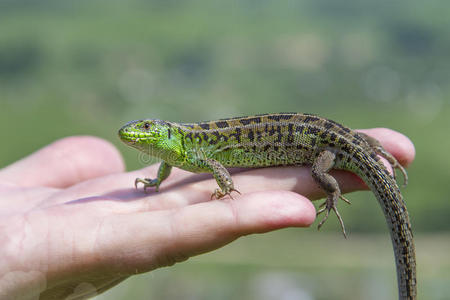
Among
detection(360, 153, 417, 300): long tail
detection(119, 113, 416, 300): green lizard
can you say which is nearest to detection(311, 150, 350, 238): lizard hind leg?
detection(119, 113, 416, 300): green lizard

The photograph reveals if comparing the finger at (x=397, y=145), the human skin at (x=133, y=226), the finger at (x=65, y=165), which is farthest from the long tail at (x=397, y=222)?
the finger at (x=65, y=165)

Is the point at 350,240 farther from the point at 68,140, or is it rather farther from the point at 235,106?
the point at 235,106

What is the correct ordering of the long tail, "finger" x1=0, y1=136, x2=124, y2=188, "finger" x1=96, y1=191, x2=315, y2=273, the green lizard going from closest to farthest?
"finger" x1=96, y1=191, x2=315, y2=273 < the long tail < the green lizard < "finger" x1=0, y1=136, x2=124, y2=188

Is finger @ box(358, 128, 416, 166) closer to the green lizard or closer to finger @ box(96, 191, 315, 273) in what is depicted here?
the green lizard

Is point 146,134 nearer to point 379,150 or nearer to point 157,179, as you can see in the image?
point 157,179

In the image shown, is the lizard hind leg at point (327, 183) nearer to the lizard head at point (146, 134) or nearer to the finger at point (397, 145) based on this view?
the finger at point (397, 145)

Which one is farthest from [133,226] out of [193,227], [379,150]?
[379,150]
